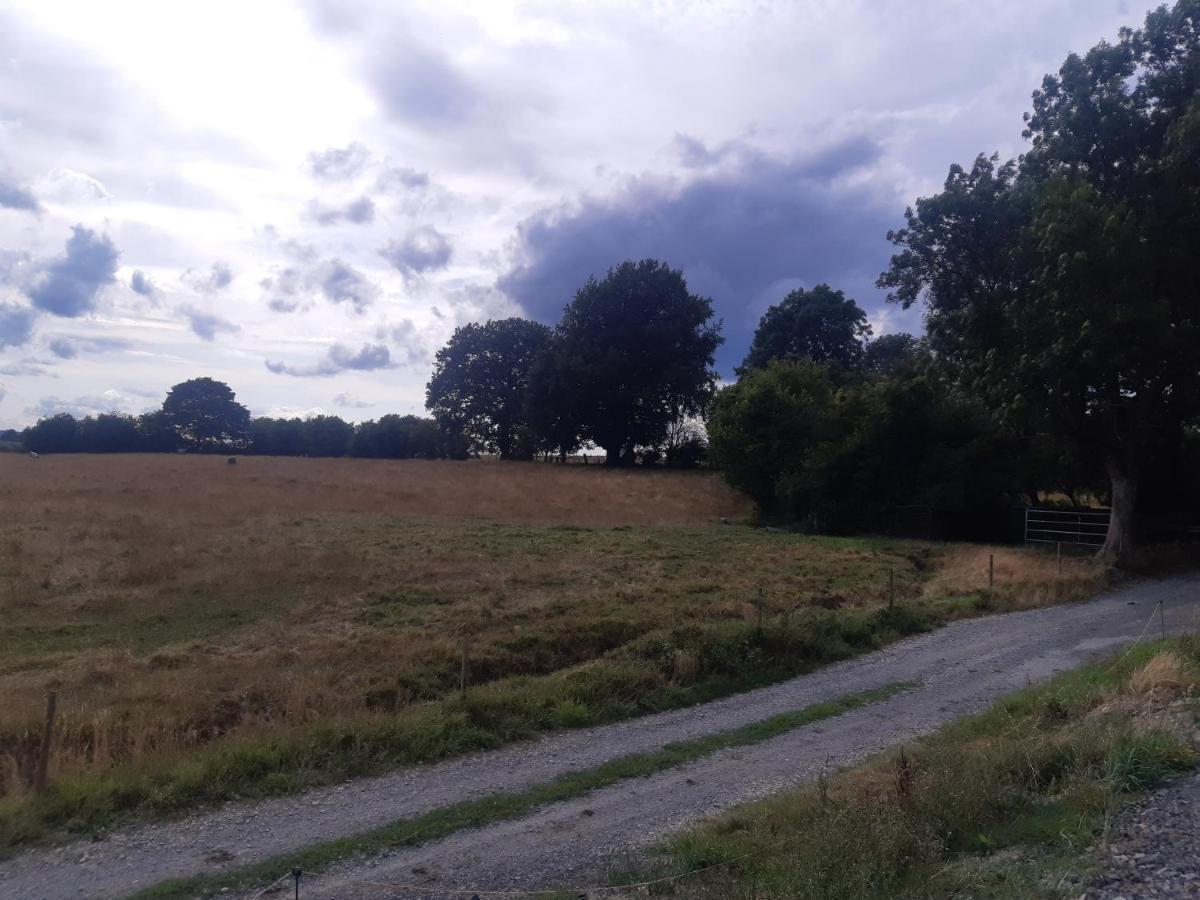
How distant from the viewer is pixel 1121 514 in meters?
28.4

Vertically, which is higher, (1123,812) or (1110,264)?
(1110,264)

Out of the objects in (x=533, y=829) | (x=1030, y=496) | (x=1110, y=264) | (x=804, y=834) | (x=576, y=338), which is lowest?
(x=533, y=829)

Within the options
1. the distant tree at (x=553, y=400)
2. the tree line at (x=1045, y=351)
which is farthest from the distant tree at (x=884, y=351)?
the tree line at (x=1045, y=351)

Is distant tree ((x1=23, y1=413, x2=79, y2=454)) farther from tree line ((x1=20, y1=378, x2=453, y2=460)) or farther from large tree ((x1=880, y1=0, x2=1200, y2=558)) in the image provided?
large tree ((x1=880, y1=0, x2=1200, y2=558))

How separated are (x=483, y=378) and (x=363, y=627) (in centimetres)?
7262

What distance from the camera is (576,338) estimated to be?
247 ft

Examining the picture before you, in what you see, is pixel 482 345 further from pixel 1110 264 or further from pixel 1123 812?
pixel 1123 812

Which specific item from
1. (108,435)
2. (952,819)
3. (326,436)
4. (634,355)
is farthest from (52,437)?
(952,819)

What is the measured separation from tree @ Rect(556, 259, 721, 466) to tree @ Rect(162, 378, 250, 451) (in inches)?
1836

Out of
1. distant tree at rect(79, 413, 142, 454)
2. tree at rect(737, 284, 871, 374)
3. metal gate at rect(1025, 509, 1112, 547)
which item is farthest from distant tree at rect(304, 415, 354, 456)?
metal gate at rect(1025, 509, 1112, 547)

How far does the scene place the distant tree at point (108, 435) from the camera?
9500 cm

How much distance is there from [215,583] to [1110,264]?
24.3 metres

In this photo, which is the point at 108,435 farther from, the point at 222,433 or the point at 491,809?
the point at 491,809

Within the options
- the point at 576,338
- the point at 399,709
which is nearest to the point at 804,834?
the point at 399,709
